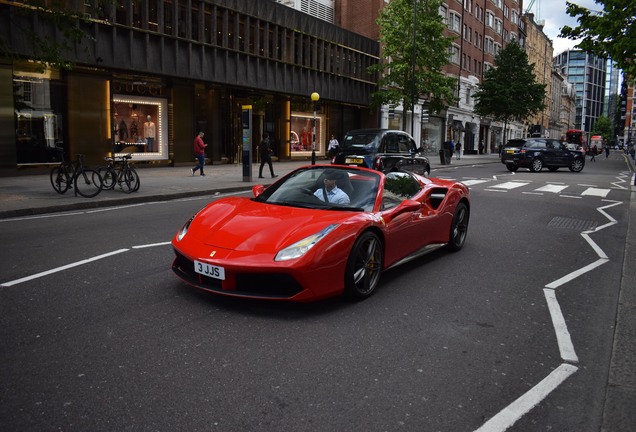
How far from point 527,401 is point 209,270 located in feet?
8.29

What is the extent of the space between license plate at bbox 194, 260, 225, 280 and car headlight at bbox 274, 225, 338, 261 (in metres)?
0.46

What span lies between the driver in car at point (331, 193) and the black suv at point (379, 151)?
11.4 meters

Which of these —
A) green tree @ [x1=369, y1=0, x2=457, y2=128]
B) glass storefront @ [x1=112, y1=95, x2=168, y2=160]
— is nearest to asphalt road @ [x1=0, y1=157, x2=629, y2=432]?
glass storefront @ [x1=112, y1=95, x2=168, y2=160]

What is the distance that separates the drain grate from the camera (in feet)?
32.8

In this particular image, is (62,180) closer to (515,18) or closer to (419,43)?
(419,43)

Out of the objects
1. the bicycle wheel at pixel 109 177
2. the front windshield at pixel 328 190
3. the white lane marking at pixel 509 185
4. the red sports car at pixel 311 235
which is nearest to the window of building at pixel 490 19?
the white lane marking at pixel 509 185

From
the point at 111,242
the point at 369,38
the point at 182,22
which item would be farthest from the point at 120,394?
the point at 369,38

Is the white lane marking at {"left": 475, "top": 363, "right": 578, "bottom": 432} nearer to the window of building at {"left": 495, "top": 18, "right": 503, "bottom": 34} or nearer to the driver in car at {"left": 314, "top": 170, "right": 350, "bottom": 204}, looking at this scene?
the driver in car at {"left": 314, "top": 170, "right": 350, "bottom": 204}

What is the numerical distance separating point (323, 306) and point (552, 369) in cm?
191

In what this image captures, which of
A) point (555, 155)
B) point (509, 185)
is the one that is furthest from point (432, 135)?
point (509, 185)

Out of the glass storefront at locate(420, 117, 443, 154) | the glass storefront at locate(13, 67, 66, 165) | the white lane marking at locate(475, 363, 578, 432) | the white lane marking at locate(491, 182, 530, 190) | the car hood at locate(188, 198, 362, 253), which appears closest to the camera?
the white lane marking at locate(475, 363, 578, 432)

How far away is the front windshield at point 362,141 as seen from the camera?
1752 centimetres

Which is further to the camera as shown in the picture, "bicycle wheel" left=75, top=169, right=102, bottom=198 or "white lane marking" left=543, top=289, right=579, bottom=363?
"bicycle wheel" left=75, top=169, right=102, bottom=198

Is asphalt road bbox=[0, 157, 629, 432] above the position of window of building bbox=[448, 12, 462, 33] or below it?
below
